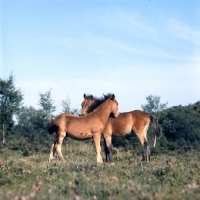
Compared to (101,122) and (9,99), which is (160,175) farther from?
(9,99)

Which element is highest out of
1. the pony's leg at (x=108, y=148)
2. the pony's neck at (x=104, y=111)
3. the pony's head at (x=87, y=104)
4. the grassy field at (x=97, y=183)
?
the pony's head at (x=87, y=104)

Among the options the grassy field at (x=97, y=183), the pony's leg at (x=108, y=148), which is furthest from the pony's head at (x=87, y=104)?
the grassy field at (x=97, y=183)

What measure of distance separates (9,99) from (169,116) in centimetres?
2117

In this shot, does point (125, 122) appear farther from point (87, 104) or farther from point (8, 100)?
point (8, 100)

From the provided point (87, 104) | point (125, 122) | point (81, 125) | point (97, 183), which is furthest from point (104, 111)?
point (97, 183)

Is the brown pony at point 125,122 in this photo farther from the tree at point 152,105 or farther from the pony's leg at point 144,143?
the tree at point 152,105

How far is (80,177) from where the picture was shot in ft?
21.1

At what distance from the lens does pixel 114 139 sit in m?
36.3

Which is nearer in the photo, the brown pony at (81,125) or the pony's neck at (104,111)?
the brown pony at (81,125)

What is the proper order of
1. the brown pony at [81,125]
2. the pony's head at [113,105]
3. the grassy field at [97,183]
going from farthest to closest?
the pony's head at [113,105] < the brown pony at [81,125] < the grassy field at [97,183]

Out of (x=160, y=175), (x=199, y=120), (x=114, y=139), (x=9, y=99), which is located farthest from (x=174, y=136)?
(x=160, y=175)

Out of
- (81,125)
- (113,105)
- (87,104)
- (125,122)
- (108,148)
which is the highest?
(87,104)

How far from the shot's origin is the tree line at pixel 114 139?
29223mm

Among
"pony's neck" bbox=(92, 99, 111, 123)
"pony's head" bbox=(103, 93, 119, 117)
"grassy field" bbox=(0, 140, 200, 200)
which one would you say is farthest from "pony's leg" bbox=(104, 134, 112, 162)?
"grassy field" bbox=(0, 140, 200, 200)
